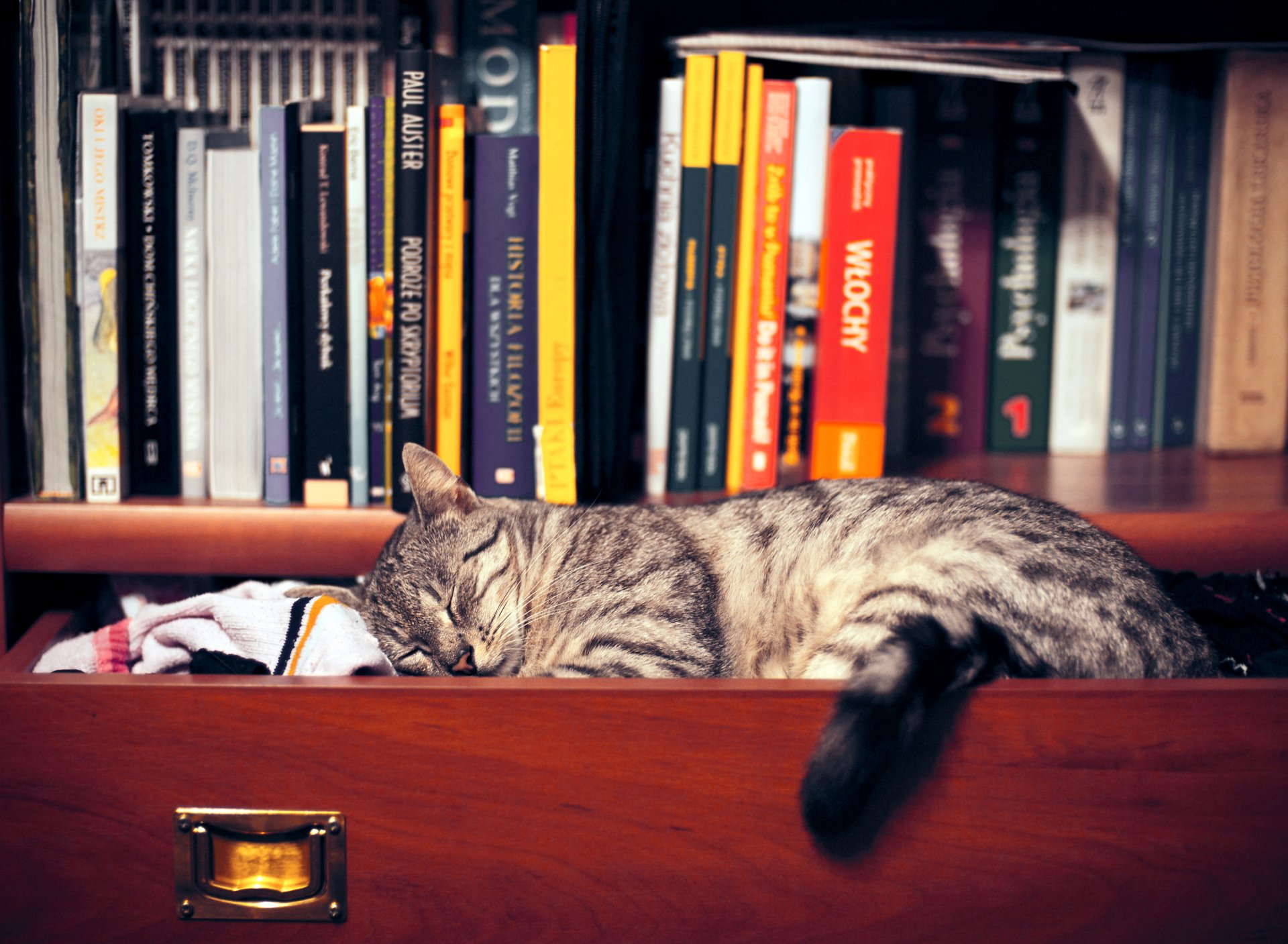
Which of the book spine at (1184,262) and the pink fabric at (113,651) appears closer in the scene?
the pink fabric at (113,651)

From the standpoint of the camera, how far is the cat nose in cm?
86

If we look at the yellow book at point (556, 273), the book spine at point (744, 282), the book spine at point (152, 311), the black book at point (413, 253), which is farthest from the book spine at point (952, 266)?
the book spine at point (152, 311)

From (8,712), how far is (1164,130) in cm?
128

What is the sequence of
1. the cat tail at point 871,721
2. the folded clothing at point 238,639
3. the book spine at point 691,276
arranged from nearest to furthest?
the cat tail at point 871,721
the folded clothing at point 238,639
the book spine at point 691,276

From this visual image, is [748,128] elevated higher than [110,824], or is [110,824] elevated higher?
[748,128]

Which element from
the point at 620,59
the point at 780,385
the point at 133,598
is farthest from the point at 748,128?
the point at 133,598

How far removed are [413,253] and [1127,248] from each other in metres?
0.85

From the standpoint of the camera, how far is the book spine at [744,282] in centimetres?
100

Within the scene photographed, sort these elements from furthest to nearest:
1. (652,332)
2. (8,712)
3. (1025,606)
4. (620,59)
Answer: (652,332) → (620,59) → (1025,606) → (8,712)

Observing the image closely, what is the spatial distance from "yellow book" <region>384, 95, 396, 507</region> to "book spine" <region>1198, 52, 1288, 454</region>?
95 cm

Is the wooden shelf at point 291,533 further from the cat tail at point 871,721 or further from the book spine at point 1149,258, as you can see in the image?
the cat tail at point 871,721

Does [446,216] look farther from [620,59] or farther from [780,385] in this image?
[780,385]

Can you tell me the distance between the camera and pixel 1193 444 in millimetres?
1224

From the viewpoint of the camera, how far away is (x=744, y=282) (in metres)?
1.03
